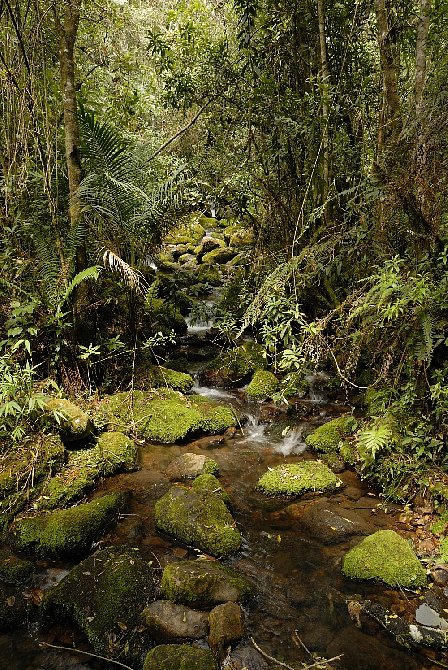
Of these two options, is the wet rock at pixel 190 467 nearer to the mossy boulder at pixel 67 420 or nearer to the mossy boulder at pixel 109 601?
the mossy boulder at pixel 67 420

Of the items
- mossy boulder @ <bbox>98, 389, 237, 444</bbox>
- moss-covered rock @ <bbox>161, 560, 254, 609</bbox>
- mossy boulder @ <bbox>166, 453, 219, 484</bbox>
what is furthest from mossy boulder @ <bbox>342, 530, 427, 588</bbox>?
mossy boulder @ <bbox>98, 389, 237, 444</bbox>

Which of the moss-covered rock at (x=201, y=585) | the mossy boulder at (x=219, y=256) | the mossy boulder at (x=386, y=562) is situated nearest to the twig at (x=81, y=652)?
the moss-covered rock at (x=201, y=585)

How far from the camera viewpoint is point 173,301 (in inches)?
356

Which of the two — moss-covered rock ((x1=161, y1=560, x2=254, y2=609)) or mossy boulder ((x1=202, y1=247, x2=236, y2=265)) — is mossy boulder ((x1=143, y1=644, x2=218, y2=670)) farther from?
mossy boulder ((x1=202, y1=247, x2=236, y2=265))

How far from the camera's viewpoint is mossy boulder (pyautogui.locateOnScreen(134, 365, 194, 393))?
622 cm

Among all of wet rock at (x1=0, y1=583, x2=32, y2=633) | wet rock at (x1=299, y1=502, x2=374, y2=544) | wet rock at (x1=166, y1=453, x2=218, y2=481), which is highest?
wet rock at (x1=0, y1=583, x2=32, y2=633)

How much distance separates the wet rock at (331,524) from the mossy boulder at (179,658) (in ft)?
4.91

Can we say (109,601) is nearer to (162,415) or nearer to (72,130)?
(162,415)

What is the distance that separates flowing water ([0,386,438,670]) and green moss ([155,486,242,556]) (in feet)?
0.35

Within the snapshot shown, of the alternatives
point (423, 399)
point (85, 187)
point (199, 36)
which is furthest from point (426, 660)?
point (199, 36)

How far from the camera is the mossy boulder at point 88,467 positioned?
4.16 metres

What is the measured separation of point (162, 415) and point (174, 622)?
2851 mm

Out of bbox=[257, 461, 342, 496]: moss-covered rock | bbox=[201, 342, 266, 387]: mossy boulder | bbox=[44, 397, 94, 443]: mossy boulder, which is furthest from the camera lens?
bbox=[201, 342, 266, 387]: mossy boulder

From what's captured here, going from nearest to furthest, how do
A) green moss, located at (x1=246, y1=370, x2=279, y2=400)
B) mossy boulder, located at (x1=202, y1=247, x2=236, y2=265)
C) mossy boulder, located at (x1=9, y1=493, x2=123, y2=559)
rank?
mossy boulder, located at (x1=9, y1=493, x2=123, y2=559)
green moss, located at (x1=246, y1=370, x2=279, y2=400)
mossy boulder, located at (x1=202, y1=247, x2=236, y2=265)
